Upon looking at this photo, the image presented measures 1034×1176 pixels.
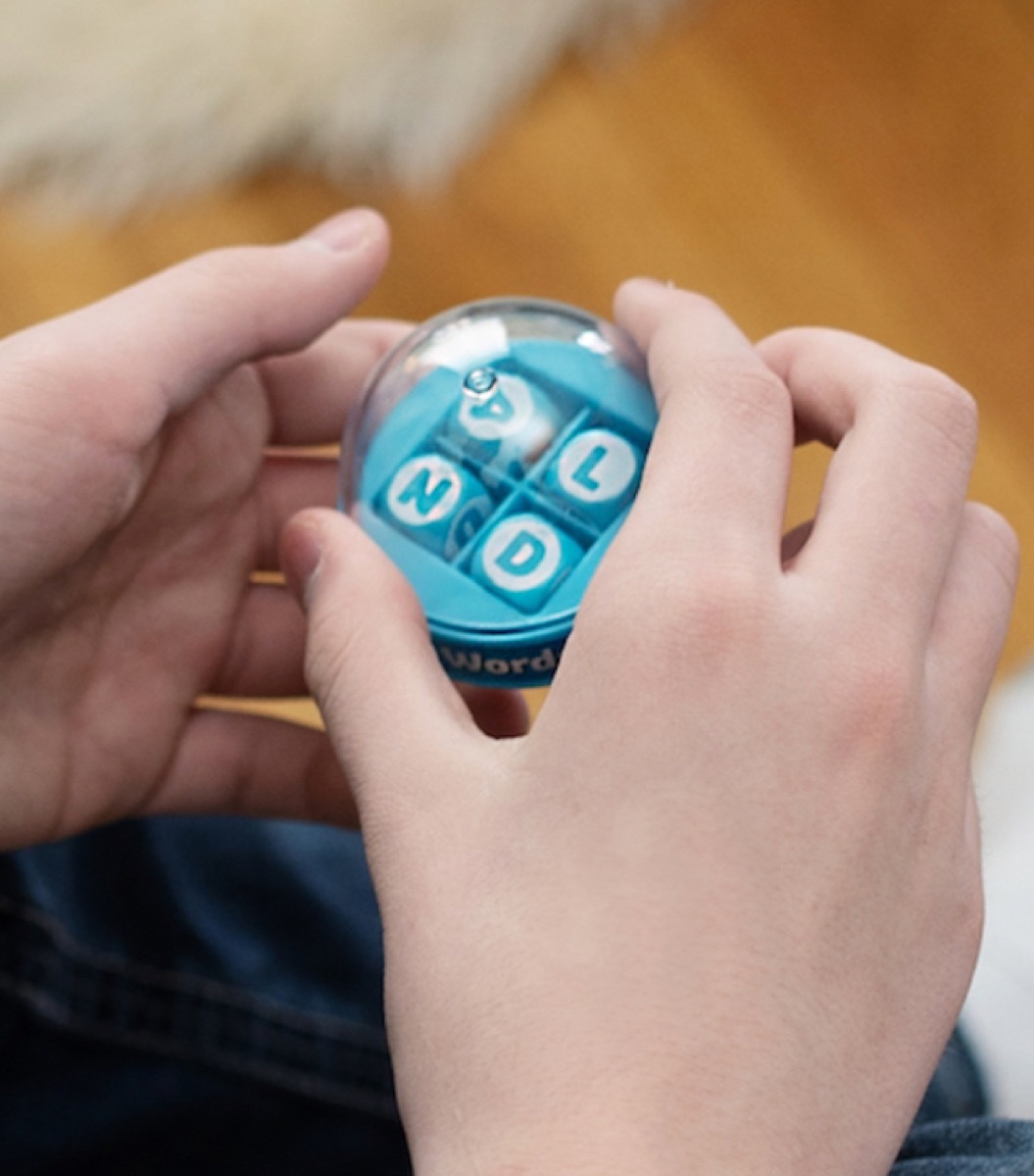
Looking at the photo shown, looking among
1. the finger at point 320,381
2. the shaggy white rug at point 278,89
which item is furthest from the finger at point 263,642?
the shaggy white rug at point 278,89

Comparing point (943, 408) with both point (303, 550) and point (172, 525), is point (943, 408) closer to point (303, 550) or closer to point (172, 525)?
point (303, 550)

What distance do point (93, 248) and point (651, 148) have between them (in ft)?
1.92

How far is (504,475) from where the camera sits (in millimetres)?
630

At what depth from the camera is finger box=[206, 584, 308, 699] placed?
0.78 meters

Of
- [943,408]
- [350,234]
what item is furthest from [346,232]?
[943,408]

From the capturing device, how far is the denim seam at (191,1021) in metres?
0.73

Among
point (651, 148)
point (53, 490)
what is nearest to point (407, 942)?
point (53, 490)

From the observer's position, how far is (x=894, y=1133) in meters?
0.45

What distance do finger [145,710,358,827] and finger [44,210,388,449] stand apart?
20 cm

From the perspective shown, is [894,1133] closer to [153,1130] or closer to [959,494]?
[959,494]

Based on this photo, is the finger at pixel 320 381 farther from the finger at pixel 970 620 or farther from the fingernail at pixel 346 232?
the finger at pixel 970 620

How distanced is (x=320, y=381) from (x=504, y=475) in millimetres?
199

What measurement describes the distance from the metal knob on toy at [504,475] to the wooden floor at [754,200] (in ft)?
1.94

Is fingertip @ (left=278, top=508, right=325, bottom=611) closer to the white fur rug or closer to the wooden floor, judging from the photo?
the white fur rug
